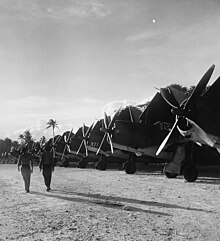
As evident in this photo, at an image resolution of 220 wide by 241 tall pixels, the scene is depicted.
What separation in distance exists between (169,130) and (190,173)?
15.3 ft

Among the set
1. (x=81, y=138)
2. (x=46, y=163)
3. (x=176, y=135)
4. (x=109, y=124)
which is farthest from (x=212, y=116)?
(x=81, y=138)

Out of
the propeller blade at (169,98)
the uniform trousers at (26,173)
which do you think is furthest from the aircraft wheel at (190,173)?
the uniform trousers at (26,173)

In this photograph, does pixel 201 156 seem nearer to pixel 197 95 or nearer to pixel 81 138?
pixel 197 95

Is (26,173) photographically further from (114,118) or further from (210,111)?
(114,118)

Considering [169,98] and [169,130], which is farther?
[169,130]

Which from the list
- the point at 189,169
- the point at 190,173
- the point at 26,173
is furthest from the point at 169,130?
the point at 26,173

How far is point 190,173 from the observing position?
14.9 metres

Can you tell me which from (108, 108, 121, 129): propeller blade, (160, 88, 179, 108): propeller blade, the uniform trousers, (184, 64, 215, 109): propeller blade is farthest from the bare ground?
(108, 108, 121, 129): propeller blade

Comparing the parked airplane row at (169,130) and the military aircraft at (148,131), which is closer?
the parked airplane row at (169,130)

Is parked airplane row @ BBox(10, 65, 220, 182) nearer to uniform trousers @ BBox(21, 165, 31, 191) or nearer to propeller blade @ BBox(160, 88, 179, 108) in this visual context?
propeller blade @ BBox(160, 88, 179, 108)

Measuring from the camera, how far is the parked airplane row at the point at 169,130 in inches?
526

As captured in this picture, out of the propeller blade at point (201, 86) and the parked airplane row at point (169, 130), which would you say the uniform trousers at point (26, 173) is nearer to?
the parked airplane row at point (169, 130)

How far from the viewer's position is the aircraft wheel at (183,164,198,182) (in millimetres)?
14820

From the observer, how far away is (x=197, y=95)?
13.4m
